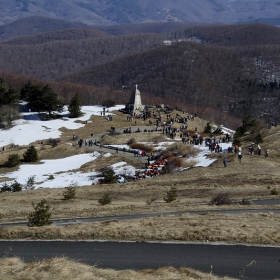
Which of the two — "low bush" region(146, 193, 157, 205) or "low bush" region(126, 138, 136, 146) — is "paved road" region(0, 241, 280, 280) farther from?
"low bush" region(126, 138, 136, 146)

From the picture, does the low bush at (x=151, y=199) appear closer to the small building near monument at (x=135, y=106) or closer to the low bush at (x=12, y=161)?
the low bush at (x=12, y=161)

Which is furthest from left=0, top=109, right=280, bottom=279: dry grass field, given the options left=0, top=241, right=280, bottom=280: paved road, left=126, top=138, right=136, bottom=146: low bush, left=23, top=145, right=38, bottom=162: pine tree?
left=126, top=138, right=136, bottom=146: low bush

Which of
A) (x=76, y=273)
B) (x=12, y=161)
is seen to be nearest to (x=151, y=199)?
(x=76, y=273)

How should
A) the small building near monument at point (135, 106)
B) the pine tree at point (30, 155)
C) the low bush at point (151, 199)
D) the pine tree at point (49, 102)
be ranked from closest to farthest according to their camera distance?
the low bush at point (151, 199), the pine tree at point (30, 155), the pine tree at point (49, 102), the small building near monument at point (135, 106)

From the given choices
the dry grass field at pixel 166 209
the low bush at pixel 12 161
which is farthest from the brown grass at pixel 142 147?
the low bush at pixel 12 161

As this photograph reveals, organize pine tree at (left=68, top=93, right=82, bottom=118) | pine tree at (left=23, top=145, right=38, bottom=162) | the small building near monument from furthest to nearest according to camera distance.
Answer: the small building near monument
pine tree at (left=68, top=93, right=82, bottom=118)
pine tree at (left=23, top=145, right=38, bottom=162)

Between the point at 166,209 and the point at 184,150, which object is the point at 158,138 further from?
the point at 166,209
